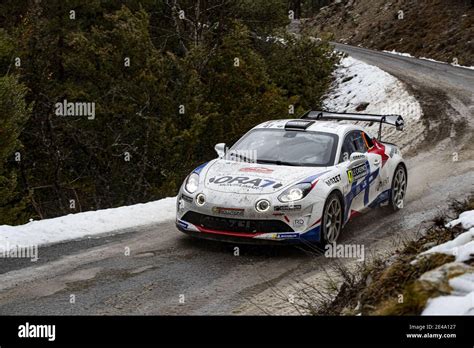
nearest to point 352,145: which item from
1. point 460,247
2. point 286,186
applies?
point 286,186

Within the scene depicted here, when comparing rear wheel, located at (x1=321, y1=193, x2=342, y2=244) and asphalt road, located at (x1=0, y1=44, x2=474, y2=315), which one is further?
rear wheel, located at (x1=321, y1=193, x2=342, y2=244)

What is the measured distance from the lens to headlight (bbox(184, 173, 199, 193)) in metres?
8.30

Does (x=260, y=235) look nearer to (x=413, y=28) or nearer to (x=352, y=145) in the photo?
(x=352, y=145)

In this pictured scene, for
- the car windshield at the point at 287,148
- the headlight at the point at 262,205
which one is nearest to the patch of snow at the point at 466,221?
the headlight at the point at 262,205

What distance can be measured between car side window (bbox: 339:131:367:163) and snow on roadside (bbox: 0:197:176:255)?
289 cm

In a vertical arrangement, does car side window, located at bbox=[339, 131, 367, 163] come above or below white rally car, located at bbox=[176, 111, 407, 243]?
above

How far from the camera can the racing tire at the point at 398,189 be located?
10510 mm

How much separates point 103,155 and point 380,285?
14707 millimetres

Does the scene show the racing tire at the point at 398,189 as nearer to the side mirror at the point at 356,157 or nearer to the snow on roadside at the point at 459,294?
the side mirror at the point at 356,157

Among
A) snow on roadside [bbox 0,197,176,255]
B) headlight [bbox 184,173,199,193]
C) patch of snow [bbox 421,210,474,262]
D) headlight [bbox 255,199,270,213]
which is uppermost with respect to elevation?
patch of snow [bbox 421,210,474,262]

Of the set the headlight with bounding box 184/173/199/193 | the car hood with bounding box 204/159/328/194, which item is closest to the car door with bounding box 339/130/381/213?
the car hood with bounding box 204/159/328/194

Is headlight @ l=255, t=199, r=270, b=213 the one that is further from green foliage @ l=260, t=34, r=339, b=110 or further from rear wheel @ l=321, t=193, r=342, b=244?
green foliage @ l=260, t=34, r=339, b=110
